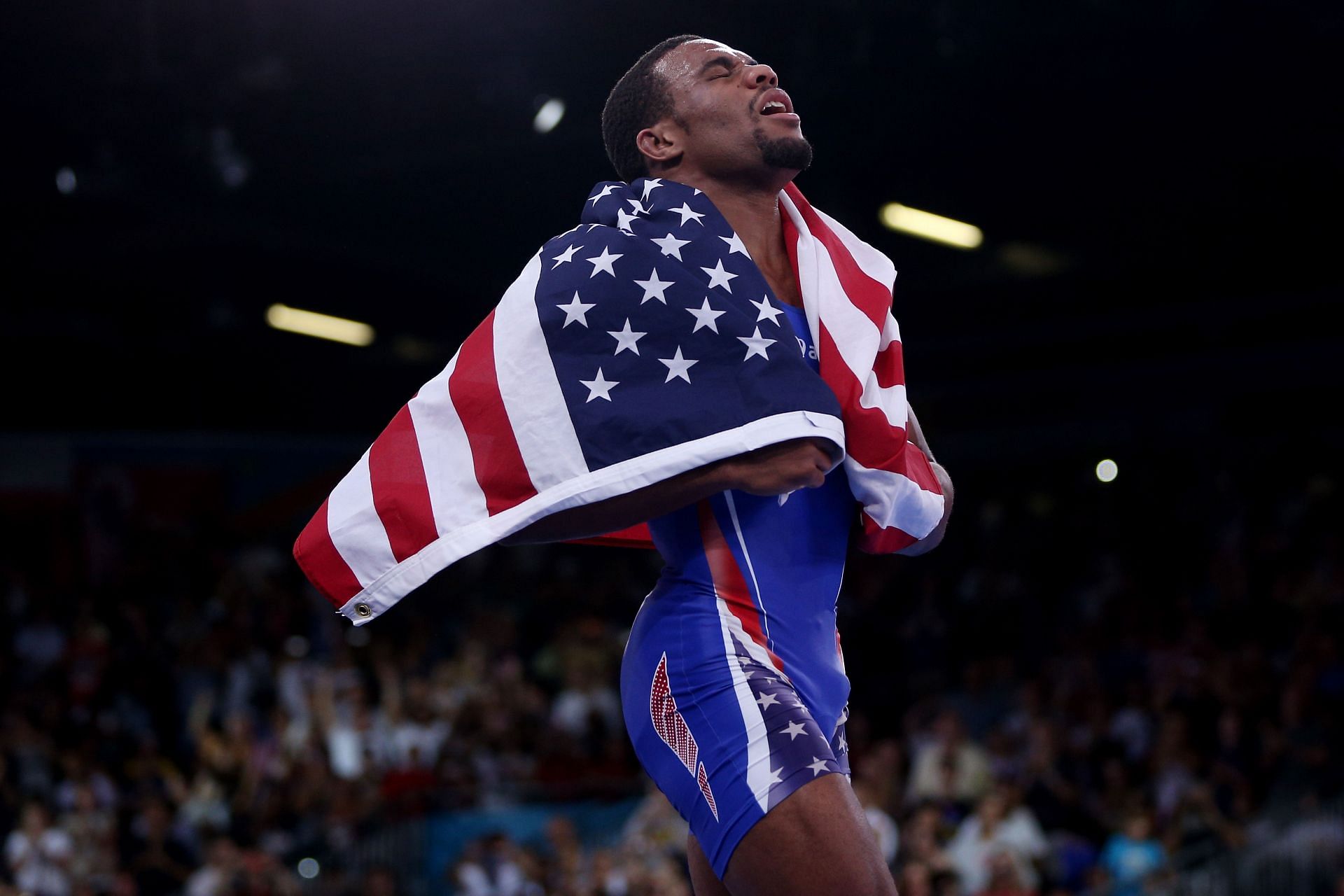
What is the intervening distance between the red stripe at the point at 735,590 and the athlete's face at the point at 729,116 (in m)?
0.72

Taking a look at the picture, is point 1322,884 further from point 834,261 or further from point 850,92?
point 834,261

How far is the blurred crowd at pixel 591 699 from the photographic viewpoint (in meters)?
10.2

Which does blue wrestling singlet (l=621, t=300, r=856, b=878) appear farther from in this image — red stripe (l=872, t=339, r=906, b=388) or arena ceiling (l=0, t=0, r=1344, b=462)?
arena ceiling (l=0, t=0, r=1344, b=462)

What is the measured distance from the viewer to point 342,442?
64.1 feet

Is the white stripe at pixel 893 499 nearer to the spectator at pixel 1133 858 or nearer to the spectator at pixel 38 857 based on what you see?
the spectator at pixel 1133 858

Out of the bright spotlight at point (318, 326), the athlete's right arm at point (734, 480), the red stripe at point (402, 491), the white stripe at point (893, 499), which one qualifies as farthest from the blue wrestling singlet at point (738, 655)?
the bright spotlight at point (318, 326)

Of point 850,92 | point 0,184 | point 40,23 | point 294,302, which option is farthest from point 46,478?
point 850,92

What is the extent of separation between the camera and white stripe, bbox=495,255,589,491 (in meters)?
2.47

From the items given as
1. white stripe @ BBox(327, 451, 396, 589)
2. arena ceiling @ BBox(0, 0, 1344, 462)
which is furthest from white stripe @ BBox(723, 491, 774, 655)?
arena ceiling @ BBox(0, 0, 1344, 462)

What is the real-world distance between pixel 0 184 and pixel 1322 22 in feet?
30.1

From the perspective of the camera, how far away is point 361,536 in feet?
8.32

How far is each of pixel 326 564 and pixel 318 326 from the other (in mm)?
13429

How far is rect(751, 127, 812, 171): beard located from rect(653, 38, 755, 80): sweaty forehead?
21 centimetres

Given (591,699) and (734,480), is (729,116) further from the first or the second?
(591,699)
